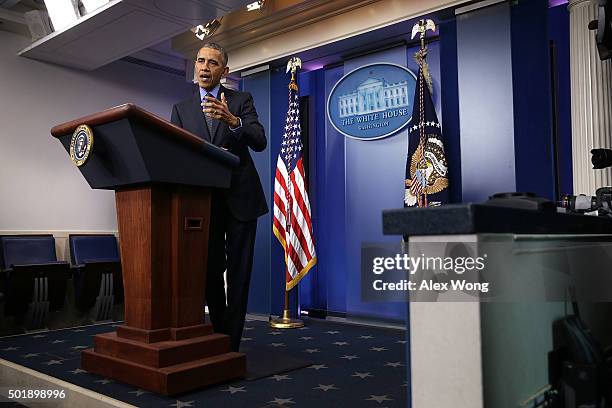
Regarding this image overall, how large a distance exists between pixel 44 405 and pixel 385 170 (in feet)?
9.81

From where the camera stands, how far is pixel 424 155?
138 inches

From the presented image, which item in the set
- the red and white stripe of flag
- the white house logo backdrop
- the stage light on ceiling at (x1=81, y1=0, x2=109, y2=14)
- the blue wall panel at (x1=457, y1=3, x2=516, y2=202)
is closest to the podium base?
the red and white stripe of flag

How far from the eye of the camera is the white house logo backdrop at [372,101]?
407 centimetres

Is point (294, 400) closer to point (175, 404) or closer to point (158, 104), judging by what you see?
point (175, 404)

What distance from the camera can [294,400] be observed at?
1.83 meters

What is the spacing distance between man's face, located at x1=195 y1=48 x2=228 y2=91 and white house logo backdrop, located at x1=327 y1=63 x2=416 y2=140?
215 centimetres

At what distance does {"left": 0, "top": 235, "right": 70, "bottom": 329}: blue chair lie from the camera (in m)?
3.84

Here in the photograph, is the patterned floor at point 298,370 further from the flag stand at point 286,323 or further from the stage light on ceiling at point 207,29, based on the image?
the stage light on ceiling at point 207,29

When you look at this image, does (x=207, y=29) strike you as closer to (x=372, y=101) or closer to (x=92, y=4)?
(x=92, y=4)

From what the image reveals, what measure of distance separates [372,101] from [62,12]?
2.67 m

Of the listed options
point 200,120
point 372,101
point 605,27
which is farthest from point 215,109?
point 372,101

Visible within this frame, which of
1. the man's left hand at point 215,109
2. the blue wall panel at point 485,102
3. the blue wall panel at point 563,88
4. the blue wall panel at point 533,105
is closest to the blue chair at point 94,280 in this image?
the man's left hand at point 215,109

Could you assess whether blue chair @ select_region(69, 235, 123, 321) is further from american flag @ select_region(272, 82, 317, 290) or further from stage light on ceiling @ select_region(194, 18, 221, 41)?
stage light on ceiling @ select_region(194, 18, 221, 41)

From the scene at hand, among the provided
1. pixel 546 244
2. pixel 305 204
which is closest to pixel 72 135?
pixel 546 244
